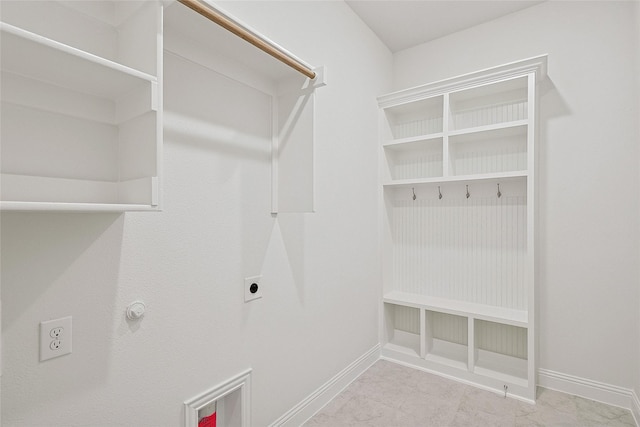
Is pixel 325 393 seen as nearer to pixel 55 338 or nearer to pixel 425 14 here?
pixel 55 338

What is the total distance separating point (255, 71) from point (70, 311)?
1.22 m

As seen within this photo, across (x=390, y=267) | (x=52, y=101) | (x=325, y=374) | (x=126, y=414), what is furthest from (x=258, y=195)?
(x=390, y=267)

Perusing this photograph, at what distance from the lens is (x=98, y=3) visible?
1025mm

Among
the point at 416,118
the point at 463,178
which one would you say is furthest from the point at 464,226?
the point at 416,118

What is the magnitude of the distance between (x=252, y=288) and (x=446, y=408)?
1.45 m

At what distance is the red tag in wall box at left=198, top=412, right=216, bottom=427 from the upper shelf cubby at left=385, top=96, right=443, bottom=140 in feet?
7.80

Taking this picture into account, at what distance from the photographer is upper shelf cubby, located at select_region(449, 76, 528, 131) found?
228cm

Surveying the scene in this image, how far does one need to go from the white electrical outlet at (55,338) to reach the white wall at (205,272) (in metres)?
0.02

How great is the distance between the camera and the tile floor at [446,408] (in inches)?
72.5

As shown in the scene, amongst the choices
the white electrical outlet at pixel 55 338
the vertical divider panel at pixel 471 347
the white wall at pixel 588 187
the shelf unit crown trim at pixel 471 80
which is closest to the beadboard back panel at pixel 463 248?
the white wall at pixel 588 187

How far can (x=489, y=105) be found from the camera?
7.97ft

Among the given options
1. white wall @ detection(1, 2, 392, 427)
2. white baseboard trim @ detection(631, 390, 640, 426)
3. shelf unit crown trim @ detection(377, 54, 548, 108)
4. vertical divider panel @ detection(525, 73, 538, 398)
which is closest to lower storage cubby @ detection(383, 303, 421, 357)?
white wall @ detection(1, 2, 392, 427)

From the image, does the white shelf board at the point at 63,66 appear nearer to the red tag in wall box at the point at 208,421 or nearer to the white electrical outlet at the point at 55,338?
the white electrical outlet at the point at 55,338

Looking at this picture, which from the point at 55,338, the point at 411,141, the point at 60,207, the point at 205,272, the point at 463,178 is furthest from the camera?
the point at 411,141
